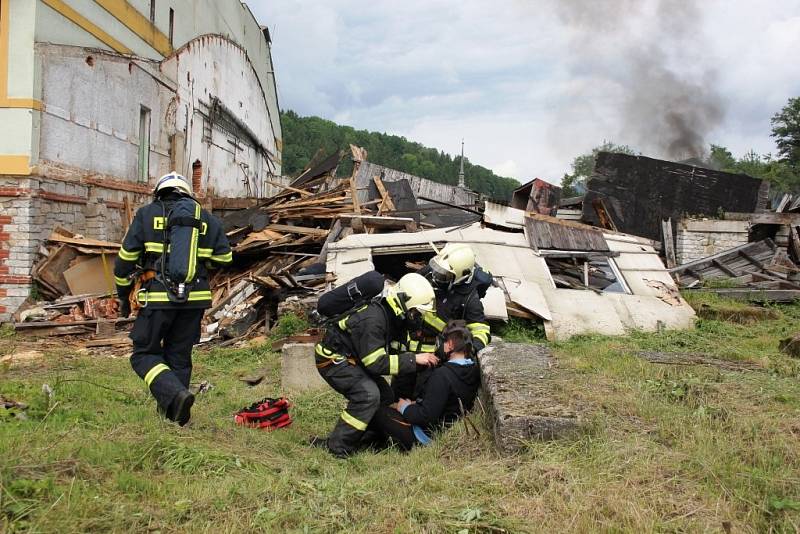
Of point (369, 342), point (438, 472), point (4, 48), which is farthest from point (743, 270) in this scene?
point (4, 48)

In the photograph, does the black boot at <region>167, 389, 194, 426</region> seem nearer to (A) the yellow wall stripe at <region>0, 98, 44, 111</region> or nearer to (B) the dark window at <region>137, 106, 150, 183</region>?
(A) the yellow wall stripe at <region>0, 98, 44, 111</region>

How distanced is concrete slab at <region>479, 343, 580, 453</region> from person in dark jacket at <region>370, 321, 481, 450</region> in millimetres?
168

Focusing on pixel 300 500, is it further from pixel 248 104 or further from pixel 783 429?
pixel 248 104

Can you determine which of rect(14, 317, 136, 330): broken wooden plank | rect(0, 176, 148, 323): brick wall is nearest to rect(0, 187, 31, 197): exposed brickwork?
rect(0, 176, 148, 323): brick wall

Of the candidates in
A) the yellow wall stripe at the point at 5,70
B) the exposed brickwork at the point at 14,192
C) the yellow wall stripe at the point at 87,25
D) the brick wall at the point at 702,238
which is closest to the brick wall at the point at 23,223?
the exposed brickwork at the point at 14,192

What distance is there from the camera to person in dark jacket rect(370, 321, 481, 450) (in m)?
4.90

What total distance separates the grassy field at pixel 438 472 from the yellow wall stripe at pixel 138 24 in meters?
11.0

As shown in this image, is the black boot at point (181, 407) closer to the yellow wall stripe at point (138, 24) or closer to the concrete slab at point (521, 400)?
the concrete slab at point (521, 400)

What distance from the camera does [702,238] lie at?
15688mm

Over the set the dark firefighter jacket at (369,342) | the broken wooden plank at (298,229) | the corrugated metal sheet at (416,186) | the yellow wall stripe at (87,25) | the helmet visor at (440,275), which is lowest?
the dark firefighter jacket at (369,342)

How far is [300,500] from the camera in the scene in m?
3.10

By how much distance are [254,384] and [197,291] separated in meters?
3.41

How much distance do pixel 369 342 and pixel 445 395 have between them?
77cm

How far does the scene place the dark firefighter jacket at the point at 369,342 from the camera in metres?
4.72
